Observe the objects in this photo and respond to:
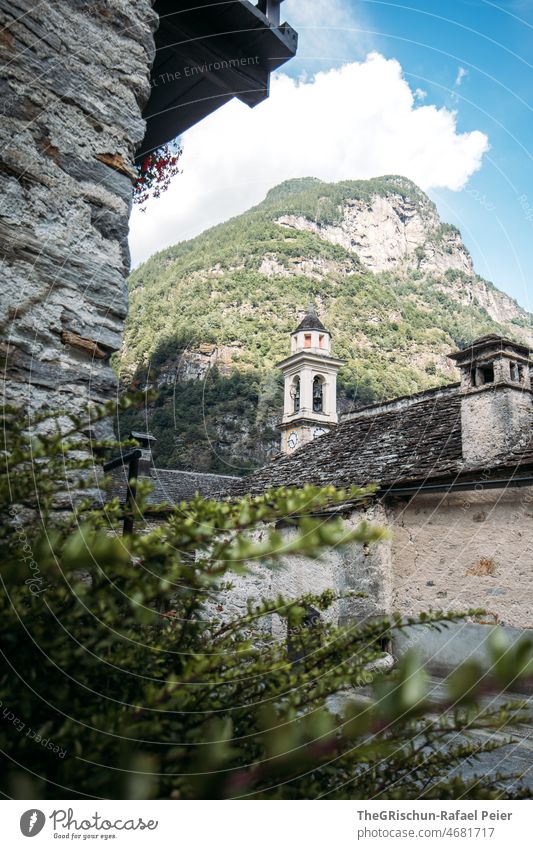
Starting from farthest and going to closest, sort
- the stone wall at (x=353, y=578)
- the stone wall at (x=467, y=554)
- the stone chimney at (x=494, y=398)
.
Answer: the stone wall at (x=353, y=578), the stone chimney at (x=494, y=398), the stone wall at (x=467, y=554)

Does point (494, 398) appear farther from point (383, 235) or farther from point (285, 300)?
point (285, 300)

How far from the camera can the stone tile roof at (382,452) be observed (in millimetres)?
6398

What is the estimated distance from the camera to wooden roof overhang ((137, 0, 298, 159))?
2809 millimetres

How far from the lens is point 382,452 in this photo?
7.29 meters

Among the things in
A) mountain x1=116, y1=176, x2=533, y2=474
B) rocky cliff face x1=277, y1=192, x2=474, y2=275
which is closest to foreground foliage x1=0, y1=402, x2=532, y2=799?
mountain x1=116, y1=176, x2=533, y2=474

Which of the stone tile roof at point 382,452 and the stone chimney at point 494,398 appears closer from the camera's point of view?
the stone chimney at point 494,398

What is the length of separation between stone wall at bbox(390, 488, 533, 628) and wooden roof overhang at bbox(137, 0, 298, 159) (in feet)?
12.5

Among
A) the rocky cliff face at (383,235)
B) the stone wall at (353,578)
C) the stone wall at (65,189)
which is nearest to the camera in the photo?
the stone wall at (65,189)

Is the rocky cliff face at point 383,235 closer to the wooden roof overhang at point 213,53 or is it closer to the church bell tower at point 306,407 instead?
the wooden roof overhang at point 213,53

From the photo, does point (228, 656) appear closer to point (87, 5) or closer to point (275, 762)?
Result: point (275, 762)

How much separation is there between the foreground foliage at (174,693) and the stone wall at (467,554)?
4.26 metres

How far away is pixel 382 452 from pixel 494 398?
176cm

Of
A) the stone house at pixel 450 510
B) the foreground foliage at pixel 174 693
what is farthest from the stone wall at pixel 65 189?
the stone house at pixel 450 510

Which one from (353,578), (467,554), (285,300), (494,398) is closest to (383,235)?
(285,300)
